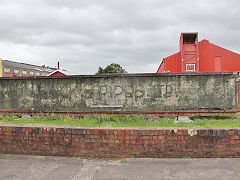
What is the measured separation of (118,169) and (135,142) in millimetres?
605

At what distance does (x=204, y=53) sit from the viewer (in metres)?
19.1

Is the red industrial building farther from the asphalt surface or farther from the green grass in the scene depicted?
the asphalt surface

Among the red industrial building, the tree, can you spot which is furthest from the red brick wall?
→ the tree

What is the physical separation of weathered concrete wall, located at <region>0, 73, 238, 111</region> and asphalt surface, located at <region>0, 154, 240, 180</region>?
3292 mm

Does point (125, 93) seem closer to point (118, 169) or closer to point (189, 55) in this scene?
point (118, 169)

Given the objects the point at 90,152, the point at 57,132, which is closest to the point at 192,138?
the point at 90,152

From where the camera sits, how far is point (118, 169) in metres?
2.97

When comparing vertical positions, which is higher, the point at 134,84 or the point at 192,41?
the point at 192,41

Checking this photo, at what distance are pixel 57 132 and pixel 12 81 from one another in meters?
4.92

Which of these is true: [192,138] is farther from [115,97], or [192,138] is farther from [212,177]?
[115,97]

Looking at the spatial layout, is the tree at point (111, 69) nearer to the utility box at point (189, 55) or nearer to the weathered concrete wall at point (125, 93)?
the utility box at point (189, 55)

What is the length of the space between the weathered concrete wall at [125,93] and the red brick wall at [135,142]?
310 centimetres

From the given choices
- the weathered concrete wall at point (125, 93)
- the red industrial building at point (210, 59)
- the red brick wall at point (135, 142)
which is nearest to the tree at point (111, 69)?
the red industrial building at point (210, 59)

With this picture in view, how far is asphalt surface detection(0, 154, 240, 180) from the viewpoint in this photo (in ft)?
8.96
